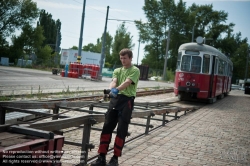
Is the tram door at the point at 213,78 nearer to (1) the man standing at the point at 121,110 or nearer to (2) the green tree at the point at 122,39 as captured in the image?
(1) the man standing at the point at 121,110

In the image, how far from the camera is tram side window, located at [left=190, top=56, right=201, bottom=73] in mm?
16844

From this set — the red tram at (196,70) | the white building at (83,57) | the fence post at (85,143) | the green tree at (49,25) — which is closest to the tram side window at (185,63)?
the red tram at (196,70)

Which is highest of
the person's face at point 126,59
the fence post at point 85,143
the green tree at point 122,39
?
the green tree at point 122,39

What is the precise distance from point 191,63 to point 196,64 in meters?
0.28

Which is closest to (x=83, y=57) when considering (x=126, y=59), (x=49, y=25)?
(x=49, y=25)

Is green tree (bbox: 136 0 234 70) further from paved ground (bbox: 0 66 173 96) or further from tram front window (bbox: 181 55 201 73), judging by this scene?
tram front window (bbox: 181 55 201 73)

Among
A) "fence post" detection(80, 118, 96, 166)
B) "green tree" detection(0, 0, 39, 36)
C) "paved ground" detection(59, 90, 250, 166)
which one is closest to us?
"fence post" detection(80, 118, 96, 166)

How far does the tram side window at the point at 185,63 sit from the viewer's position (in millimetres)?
17062

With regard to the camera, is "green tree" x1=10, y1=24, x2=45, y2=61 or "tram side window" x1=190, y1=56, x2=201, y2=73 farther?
"green tree" x1=10, y1=24, x2=45, y2=61

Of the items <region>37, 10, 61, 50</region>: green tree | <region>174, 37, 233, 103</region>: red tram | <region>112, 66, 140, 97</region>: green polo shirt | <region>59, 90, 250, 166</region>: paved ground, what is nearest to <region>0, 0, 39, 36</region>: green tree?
<region>37, 10, 61, 50</region>: green tree

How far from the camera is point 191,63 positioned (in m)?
17.0

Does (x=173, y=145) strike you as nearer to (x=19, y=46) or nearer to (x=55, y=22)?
(x=19, y=46)

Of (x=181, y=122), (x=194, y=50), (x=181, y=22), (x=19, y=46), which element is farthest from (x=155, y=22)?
(x=181, y=122)

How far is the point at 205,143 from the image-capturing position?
23.5 ft
